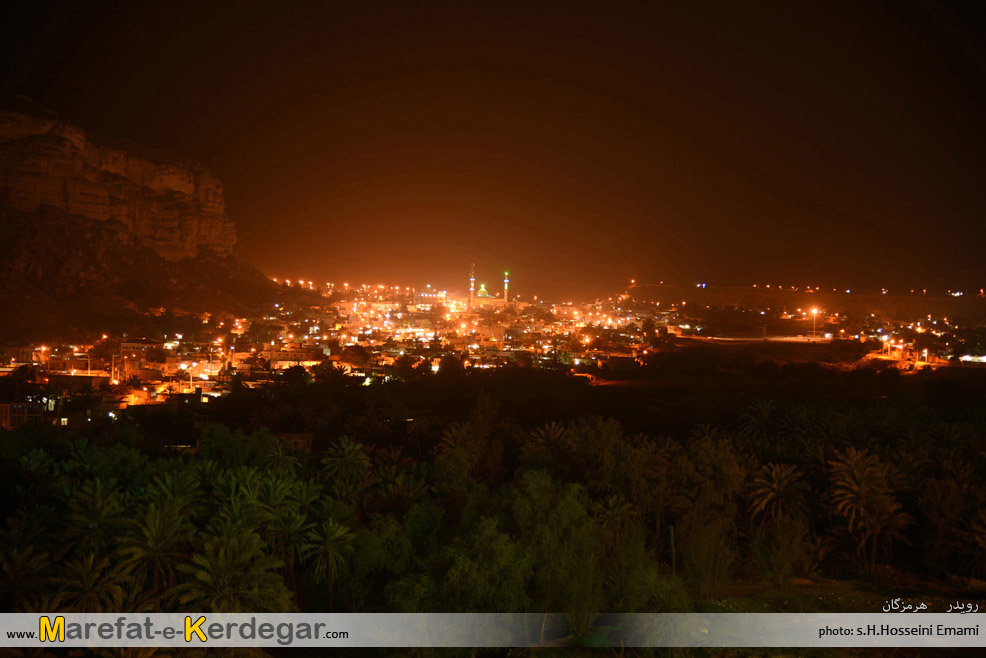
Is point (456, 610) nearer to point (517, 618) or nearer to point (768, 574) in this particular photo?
point (517, 618)

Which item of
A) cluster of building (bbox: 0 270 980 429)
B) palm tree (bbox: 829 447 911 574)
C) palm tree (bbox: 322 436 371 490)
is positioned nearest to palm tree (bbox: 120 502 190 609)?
palm tree (bbox: 322 436 371 490)

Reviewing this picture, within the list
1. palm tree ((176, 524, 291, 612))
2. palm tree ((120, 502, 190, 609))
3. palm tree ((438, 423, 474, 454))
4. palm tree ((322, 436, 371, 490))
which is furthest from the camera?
palm tree ((438, 423, 474, 454))

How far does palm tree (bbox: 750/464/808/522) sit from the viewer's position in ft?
52.4

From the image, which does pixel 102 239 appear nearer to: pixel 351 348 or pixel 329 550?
pixel 351 348

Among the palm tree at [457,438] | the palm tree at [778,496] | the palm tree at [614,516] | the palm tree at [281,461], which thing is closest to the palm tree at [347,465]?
the palm tree at [281,461]

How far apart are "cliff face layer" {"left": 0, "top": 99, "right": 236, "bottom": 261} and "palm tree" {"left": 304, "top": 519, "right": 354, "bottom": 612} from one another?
5376 cm

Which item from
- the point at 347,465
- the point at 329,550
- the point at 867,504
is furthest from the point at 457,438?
the point at 867,504

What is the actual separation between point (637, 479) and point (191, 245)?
2597 inches

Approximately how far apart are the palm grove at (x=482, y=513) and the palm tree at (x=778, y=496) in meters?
0.05

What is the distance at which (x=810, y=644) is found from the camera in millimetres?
11375

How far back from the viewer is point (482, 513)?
1411 centimetres

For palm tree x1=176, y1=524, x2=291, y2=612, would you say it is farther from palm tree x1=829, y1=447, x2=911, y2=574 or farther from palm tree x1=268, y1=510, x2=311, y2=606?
palm tree x1=829, y1=447, x2=911, y2=574

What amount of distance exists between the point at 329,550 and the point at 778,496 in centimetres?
1108

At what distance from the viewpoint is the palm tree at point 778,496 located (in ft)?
52.4
